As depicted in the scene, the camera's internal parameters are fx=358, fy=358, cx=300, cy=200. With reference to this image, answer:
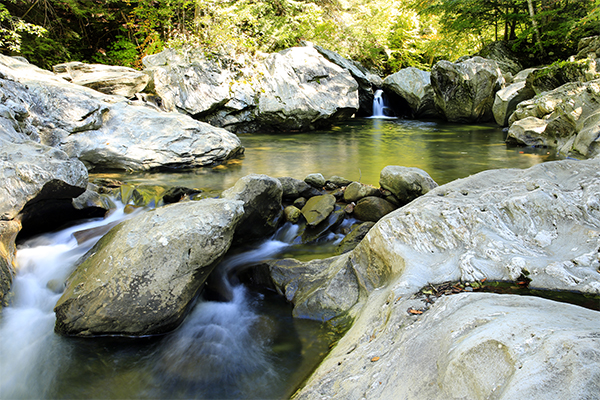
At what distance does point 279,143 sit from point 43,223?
7.80 m

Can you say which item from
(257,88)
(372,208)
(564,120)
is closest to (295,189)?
(372,208)

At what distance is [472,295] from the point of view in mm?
2037

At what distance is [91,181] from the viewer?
22.2 feet

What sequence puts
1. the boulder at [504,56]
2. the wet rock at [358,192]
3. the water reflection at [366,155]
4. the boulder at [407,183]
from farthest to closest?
the boulder at [504,56], the water reflection at [366,155], the wet rock at [358,192], the boulder at [407,183]

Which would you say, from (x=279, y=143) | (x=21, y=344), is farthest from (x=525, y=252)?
(x=279, y=143)

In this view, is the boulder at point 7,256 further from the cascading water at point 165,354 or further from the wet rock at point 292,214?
the wet rock at point 292,214

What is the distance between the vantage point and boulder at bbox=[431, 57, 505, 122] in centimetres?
1427

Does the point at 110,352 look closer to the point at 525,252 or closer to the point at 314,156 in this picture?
the point at 525,252

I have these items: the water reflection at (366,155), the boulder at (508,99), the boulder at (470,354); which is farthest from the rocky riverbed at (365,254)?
the boulder at (508,99)

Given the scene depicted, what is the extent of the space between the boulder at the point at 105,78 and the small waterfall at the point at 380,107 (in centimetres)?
1112

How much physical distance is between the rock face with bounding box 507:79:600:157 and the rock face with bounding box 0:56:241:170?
8.14 m

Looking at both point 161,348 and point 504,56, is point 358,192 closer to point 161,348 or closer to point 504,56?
point 161,348

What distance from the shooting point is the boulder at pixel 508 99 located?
12680 millimetres

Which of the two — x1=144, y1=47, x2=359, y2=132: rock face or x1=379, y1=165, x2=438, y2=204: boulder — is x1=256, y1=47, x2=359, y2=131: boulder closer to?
x1=144, y1=47, x2=359, y2=132: rock face
